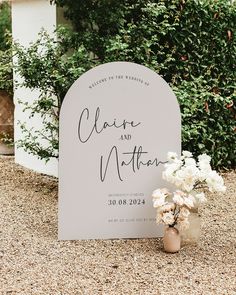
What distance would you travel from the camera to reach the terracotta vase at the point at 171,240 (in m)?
4.04

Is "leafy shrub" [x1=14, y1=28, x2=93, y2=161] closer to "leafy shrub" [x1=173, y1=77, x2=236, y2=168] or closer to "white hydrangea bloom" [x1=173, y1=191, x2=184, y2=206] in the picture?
"leafy shrub" [x1=173, y1=77, x2=236, y2=168]

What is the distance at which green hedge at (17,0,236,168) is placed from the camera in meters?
5.68

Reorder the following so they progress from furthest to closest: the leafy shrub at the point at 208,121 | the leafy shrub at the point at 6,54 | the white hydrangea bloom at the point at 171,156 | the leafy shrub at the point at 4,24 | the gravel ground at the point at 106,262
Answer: the leafy shrub at the point at 4,24
the leafy shrub at the point at 6,54
the leafy shrub at the point at 208,121
the white hydrangea bloom at the point at 171,156
the gravel ground at the point at 106,262

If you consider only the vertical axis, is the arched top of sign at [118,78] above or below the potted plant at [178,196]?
above

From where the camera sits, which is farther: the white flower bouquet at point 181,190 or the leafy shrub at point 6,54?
the leafy shrub at point 6,54

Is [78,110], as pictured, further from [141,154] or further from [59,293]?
[59,293]

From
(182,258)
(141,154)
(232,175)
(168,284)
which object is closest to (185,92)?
(232,175)

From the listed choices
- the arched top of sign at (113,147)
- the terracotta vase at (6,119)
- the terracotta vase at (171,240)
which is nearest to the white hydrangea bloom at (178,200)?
the terracotta vase at (171,240)

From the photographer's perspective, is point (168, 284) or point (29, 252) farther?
point (29, 252)

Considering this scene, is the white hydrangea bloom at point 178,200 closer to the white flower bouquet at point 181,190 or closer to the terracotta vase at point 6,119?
the white flower bouquet at point 181,190

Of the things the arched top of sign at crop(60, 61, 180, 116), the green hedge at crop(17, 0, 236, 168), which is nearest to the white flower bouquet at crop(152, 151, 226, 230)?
the arched top of sign at crop(60, 61, 180, 116)

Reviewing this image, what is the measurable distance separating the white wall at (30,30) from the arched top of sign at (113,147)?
6.68ft

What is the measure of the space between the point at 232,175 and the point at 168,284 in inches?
136

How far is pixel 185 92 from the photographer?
5914 mm
